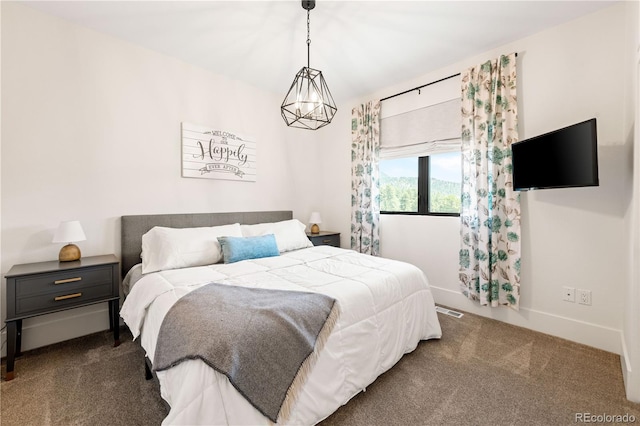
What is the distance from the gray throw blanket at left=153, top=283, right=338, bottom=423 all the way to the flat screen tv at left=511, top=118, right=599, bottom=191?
2.02m

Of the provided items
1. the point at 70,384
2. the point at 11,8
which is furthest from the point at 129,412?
the point at 11,8

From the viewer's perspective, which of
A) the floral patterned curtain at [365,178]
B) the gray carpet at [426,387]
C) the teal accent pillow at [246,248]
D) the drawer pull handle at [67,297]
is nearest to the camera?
the gray carpet at [426,387]

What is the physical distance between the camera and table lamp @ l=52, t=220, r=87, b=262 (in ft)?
7.08

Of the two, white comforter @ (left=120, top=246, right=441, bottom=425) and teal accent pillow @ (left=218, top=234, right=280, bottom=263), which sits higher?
teal accent pillow @ (left=218, top=234, right=280, bottom=263)

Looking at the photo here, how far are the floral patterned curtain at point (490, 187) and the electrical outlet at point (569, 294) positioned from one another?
13.1 inches

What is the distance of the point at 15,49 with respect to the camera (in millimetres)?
2184

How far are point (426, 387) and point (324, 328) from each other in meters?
0.86

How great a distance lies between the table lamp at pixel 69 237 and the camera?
216 cm

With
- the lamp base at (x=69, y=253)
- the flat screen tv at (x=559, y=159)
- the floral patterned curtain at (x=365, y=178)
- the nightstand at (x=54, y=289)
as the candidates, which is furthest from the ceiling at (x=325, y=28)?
the nightstand at (x=54, y=289)

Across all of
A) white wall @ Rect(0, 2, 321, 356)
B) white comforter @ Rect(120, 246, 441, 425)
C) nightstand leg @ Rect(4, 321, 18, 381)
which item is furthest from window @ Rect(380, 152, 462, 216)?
nightstand leg @ Rect(4, 321, 18, 381)

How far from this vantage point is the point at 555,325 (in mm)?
2455

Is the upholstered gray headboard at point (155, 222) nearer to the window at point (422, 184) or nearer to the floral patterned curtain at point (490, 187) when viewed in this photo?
the window at point (422, 184)

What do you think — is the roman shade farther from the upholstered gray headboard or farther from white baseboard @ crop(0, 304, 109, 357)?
white baseboard @ crop(0, 304, 109, 357)

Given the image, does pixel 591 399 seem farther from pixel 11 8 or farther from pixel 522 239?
pixel 11 8
